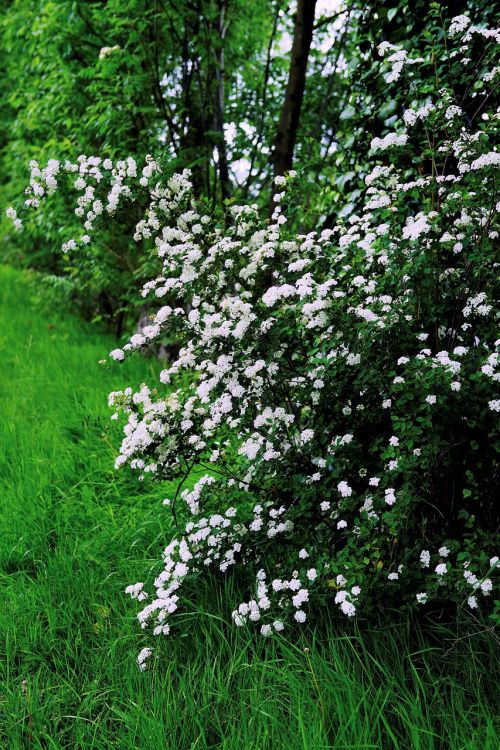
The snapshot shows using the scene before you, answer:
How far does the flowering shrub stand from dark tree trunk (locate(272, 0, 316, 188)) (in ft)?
3.25

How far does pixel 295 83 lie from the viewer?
3.77m

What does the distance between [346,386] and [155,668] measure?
1244 millimetres

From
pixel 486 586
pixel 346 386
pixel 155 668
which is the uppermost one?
pixel 346 386

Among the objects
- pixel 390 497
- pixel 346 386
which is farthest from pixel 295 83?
pixel 390 497

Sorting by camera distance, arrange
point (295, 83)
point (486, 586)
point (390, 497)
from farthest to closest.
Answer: point (295, 83) < point (390, 497) < point (486, 586)

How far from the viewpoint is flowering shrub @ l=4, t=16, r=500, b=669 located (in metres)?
2.19

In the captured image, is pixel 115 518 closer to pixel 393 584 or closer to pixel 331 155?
pixel 393 584

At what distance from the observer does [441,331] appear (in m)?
2.44

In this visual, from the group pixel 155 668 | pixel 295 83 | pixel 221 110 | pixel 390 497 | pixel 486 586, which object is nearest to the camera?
pixel 486 586

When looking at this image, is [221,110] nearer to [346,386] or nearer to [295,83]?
[295,83]

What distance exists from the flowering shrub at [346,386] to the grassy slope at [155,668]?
0.15 meters

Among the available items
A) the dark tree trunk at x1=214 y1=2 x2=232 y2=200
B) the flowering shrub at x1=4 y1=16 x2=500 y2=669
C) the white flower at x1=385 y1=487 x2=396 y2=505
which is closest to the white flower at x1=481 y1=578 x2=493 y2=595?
the flowering shrub at x1=4 y1=16 x2=500 y2=669

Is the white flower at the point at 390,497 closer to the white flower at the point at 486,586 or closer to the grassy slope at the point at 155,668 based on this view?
the white flower at the point at 486,586

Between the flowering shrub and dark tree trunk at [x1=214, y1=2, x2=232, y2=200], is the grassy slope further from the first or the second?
dark tree trunk at [x1=214, y1=2, x2=232, y2=200]
